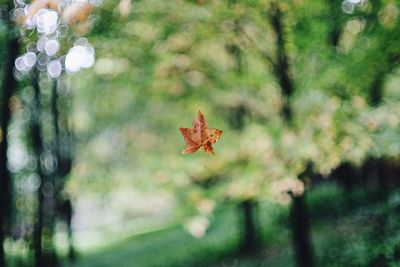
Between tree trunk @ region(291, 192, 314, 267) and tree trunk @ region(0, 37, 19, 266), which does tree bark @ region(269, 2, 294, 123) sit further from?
tree trunk @ region(0, 37, 19, 266)

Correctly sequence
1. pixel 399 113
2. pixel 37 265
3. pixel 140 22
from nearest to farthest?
pixel 399 113
pixel 140 22
pixel 37 265

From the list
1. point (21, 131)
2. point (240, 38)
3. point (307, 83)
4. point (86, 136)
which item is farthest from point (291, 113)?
point (86, 136)

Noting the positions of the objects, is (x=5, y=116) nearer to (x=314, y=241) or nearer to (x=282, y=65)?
(x=282, y=65)

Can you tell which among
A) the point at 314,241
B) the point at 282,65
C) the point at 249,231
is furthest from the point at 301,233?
the point at 249,231

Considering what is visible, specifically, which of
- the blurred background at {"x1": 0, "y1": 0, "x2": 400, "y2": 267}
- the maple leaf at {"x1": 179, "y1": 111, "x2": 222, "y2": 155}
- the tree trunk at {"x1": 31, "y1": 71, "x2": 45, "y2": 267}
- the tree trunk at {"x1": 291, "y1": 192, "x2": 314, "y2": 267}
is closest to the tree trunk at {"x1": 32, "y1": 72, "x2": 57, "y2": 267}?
the tree trunk at {"x1": 31, "y1": 71, "x2": 45, "y2": 267}

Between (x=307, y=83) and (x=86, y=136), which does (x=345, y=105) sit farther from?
(x=86, y=136)

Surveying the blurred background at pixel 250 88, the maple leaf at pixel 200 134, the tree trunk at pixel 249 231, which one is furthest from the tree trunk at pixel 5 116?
the tree trunk at pixel 249 231

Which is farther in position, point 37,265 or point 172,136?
point 172,136

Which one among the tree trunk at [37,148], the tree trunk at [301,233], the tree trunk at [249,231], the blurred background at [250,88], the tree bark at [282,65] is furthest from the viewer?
the tree trunk at [249,231]

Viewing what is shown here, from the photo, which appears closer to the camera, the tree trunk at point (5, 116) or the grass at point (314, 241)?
the tree trunk at point (5, 116)

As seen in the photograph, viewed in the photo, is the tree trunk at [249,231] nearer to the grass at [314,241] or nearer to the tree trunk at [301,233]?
the grass at [314,241]
